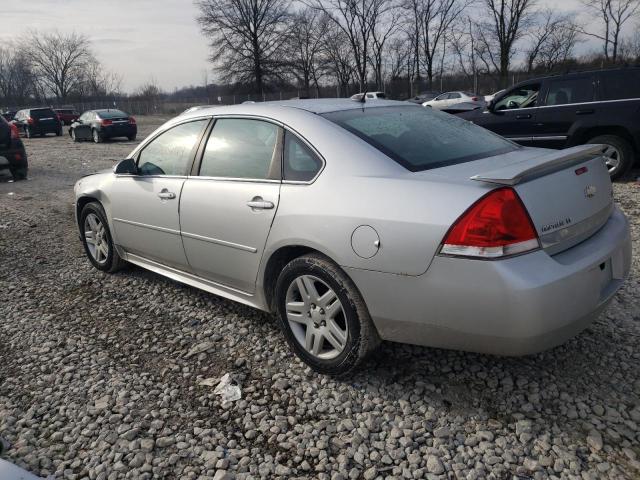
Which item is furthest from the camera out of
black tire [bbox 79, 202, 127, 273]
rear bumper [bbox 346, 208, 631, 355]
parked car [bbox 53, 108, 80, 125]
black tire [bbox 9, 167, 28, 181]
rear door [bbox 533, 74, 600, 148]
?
parked car [bbox 53, 108, 80, 125]

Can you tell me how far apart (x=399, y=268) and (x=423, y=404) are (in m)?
0.77

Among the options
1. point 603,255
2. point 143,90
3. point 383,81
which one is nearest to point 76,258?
point 603,255

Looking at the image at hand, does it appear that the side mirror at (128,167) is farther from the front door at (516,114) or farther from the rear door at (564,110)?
the rear door at (564,110)

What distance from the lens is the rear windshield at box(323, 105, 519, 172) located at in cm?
278

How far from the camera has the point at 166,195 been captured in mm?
3727

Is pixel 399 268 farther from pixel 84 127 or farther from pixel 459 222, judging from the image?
pixel 84 127

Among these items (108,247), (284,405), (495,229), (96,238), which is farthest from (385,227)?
(96,238)

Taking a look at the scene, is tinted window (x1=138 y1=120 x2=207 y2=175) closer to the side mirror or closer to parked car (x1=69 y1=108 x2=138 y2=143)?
the side mirror

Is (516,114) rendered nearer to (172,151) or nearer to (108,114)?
(172,151)

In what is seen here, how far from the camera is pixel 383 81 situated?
5009 cm

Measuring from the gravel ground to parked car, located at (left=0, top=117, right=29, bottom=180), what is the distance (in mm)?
8640

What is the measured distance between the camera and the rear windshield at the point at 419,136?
2.78 m

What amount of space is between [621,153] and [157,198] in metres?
6.79

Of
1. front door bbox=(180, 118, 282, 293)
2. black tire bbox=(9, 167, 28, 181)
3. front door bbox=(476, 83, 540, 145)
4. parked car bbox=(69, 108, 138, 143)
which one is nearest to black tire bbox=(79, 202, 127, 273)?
front door bbox=(180, 118, 282, 293)
